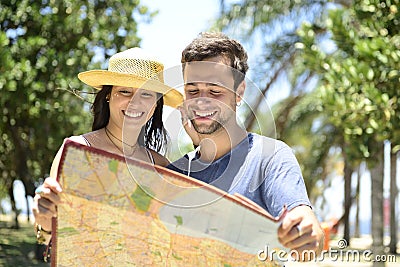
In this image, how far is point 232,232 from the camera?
77.4 inches

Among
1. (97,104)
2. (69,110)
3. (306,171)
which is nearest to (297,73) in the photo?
(306,171)

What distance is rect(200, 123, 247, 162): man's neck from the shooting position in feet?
7.44

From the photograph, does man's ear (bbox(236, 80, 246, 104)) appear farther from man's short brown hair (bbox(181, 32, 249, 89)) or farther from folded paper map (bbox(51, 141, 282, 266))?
folded paper map (bbox(51, 141, 282, 266))

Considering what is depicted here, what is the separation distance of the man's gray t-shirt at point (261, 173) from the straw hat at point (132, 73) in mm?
387

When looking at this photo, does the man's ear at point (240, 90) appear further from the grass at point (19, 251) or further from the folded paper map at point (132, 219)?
the grass at point (19, 251)

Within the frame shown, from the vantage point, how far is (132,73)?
2.69 m

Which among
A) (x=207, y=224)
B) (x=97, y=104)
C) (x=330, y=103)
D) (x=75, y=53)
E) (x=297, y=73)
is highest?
(x=297, y=73)

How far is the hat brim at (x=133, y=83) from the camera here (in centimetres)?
243

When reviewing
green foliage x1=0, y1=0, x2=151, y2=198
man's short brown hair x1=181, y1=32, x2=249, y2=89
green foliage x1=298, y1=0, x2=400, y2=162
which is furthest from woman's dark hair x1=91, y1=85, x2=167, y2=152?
green foliage x1=0, y1=0, x2=151, y2=198

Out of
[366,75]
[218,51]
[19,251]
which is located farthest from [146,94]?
[19,251]

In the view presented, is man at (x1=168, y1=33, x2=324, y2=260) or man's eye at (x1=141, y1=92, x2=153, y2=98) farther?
man's eye at (x1=141, y1=92, x2=153, y2=98)

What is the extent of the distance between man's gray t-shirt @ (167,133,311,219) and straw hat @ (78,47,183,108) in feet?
1.27

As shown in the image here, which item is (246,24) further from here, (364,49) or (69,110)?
(364,49)

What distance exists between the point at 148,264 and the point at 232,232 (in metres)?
0.32
